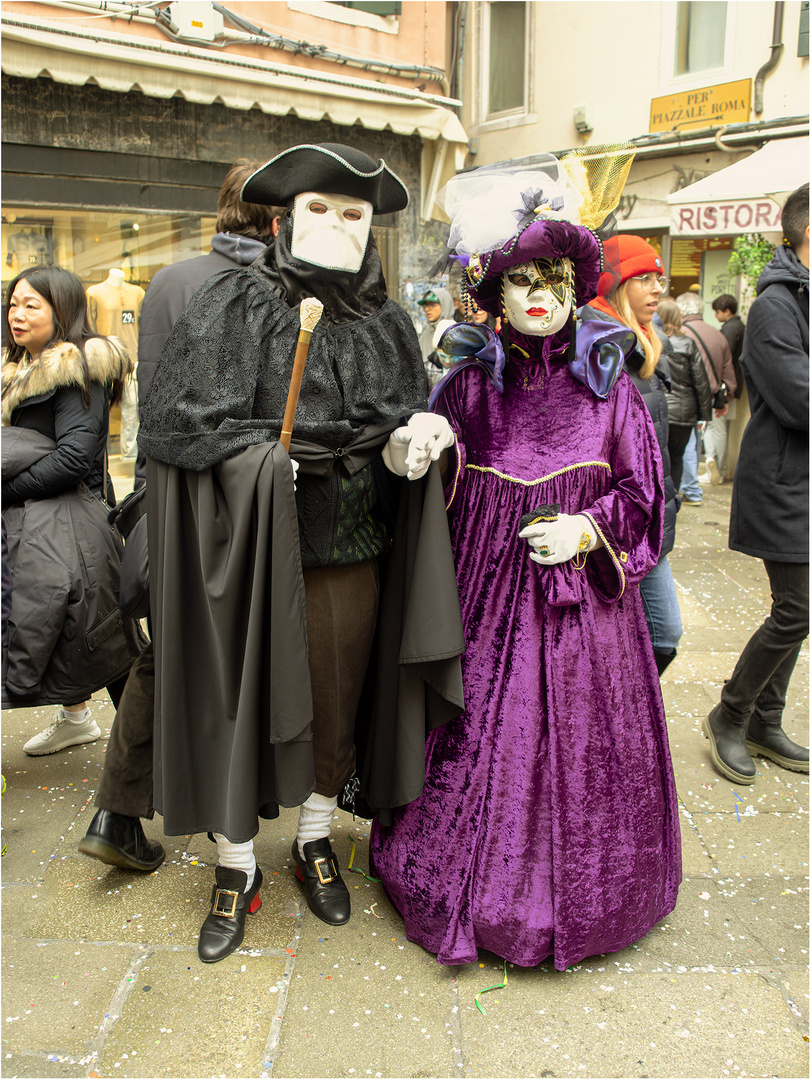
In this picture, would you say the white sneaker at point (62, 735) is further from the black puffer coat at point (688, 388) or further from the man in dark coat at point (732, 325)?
the man in dark coat at point (732, 325)

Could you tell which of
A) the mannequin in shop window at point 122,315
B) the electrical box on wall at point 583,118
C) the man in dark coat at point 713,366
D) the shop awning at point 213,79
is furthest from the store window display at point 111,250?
the electrical box on wall at point 583,118

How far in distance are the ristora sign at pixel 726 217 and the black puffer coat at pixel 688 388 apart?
5.19 ft

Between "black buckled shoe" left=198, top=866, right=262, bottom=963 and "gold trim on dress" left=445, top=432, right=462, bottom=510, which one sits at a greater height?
"gold trim on dress" left=445, top=432, right=462, bottom=510

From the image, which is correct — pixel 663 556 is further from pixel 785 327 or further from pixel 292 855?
pixel 292 855

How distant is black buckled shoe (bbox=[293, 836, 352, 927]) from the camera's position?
2.38 m

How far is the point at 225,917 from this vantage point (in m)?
2.28

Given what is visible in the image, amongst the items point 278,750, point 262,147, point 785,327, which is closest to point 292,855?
point 278,750

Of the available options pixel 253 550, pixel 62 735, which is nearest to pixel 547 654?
pixel 253 550

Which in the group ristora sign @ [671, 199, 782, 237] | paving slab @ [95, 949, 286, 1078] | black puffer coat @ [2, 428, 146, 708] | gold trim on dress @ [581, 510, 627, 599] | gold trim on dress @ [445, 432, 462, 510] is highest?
ristora sign @ [671, 199, 782, 237]

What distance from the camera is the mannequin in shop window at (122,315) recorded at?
7.63m

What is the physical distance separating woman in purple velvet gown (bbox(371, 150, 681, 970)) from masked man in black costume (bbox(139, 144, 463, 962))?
0.14 metres

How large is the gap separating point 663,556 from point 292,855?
1.65m

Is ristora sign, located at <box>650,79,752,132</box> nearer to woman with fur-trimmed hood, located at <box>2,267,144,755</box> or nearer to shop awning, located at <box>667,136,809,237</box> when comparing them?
shop awning, located at <box>667,136,809,237</box>

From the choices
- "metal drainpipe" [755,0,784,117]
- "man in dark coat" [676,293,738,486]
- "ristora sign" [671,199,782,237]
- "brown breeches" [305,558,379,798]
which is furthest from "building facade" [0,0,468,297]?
"brown breeches" [305,558,379,798]
